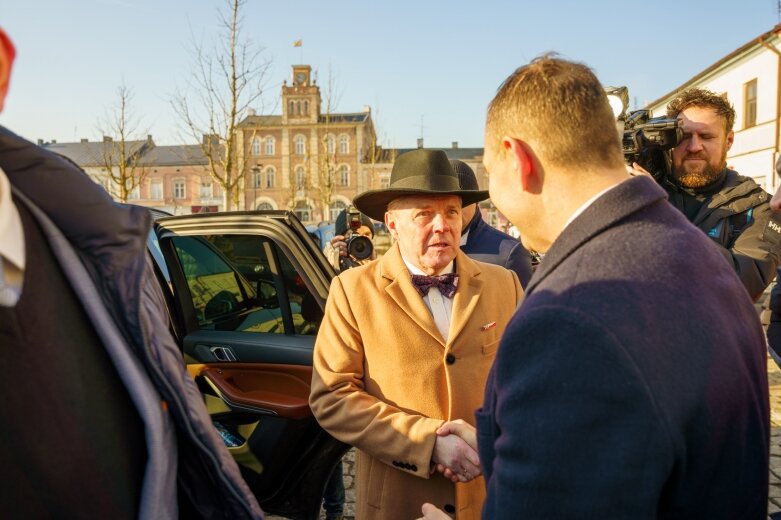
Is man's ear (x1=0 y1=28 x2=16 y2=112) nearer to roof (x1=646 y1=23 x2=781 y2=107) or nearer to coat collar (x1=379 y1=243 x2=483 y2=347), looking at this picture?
coat collar (x1=379 y1=243 x2=483 y2=347)

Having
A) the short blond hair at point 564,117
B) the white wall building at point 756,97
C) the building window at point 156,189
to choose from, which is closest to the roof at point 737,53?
the white wall building at point 756,97

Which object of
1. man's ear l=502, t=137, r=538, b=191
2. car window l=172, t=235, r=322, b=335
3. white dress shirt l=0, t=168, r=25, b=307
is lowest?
car window l=172, t=235, r=322, b=335

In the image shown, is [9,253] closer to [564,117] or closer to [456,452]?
[564,117]

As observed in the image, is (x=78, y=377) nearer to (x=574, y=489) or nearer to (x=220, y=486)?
(x=220, y=486)

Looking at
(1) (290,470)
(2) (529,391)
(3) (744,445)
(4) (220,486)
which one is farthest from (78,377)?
(1) (290,470)

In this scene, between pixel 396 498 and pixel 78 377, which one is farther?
pixel 396 498

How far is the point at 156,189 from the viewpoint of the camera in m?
69.4

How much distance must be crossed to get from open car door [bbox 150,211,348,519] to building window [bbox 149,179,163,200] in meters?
71.1

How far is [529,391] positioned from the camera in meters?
1.04

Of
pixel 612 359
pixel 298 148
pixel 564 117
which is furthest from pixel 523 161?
pixel 298 148

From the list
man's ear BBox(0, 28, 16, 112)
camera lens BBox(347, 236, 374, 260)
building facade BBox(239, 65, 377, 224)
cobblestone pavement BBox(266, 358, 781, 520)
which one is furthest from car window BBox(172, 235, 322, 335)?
building facade BBox(239, 65, 377, 224)

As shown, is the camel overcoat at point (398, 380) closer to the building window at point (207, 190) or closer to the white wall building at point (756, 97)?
the white wall building at point (756, 97)

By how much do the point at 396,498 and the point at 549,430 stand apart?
1.36m

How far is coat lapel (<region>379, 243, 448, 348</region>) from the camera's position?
228cm
